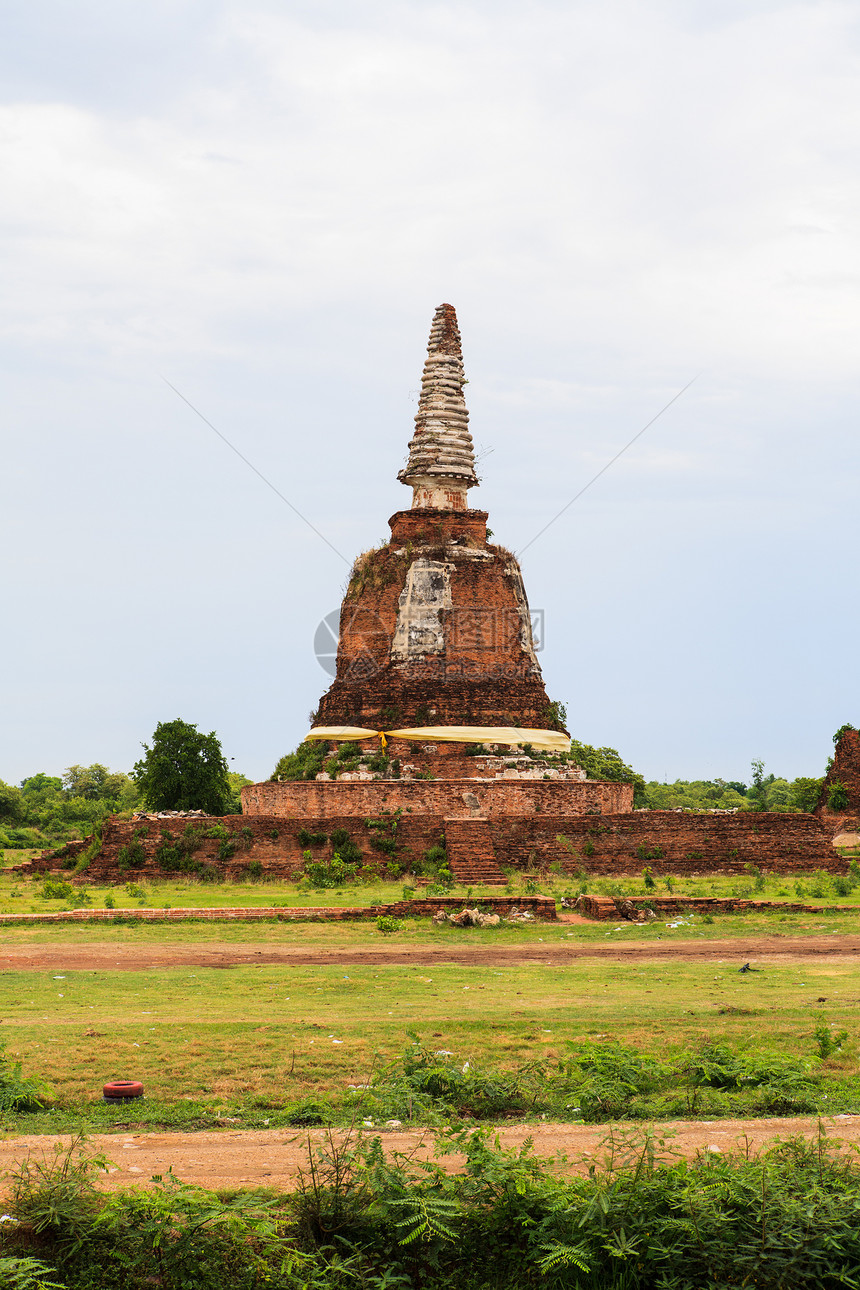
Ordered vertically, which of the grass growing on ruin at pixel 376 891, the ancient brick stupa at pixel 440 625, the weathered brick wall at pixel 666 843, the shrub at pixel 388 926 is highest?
the ancient brick stupa at pixel 440 625

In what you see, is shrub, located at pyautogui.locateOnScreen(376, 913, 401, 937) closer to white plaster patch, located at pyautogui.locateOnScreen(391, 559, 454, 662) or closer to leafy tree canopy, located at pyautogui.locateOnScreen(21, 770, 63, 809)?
white plaster patch, located at pyautogui.locateOnScreen(391, 559, 454, 662)

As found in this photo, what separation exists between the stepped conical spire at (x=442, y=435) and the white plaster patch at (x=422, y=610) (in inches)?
113

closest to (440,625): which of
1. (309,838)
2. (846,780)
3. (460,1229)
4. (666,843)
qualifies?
(309,838)

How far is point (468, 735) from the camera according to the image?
106 feet

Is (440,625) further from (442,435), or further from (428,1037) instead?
(428,1037)

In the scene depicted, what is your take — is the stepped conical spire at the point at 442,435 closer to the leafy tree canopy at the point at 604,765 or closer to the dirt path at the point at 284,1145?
the leafy tree canopy at the point at 604,765

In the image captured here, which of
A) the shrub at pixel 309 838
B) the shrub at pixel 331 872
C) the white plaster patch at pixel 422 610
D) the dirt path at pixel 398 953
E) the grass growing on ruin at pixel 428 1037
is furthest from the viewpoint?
the white plaster patch at pixel 422 610

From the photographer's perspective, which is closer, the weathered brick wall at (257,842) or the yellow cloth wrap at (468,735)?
the weathered brick wall at (257,842)

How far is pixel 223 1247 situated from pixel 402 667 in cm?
2781

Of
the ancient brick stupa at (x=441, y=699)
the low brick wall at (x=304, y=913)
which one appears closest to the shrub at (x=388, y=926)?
the low brick wall at (x=304, y=913)

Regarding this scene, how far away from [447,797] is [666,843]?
17.2ft

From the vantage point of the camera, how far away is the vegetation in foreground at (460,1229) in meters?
6.12

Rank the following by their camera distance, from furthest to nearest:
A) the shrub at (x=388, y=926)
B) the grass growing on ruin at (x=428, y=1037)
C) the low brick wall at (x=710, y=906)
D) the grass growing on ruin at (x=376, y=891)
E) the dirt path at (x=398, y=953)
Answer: the grass growing on ruin at (x=376, y=891) < the low brick wall at (x=710, y=906) < the shrub at (x=388, y=926) < the dirt path at (x=398, y=953) < the grass growing on ruin at (x=428, y=1037)

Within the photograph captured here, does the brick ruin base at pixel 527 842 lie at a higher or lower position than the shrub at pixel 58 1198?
higher
